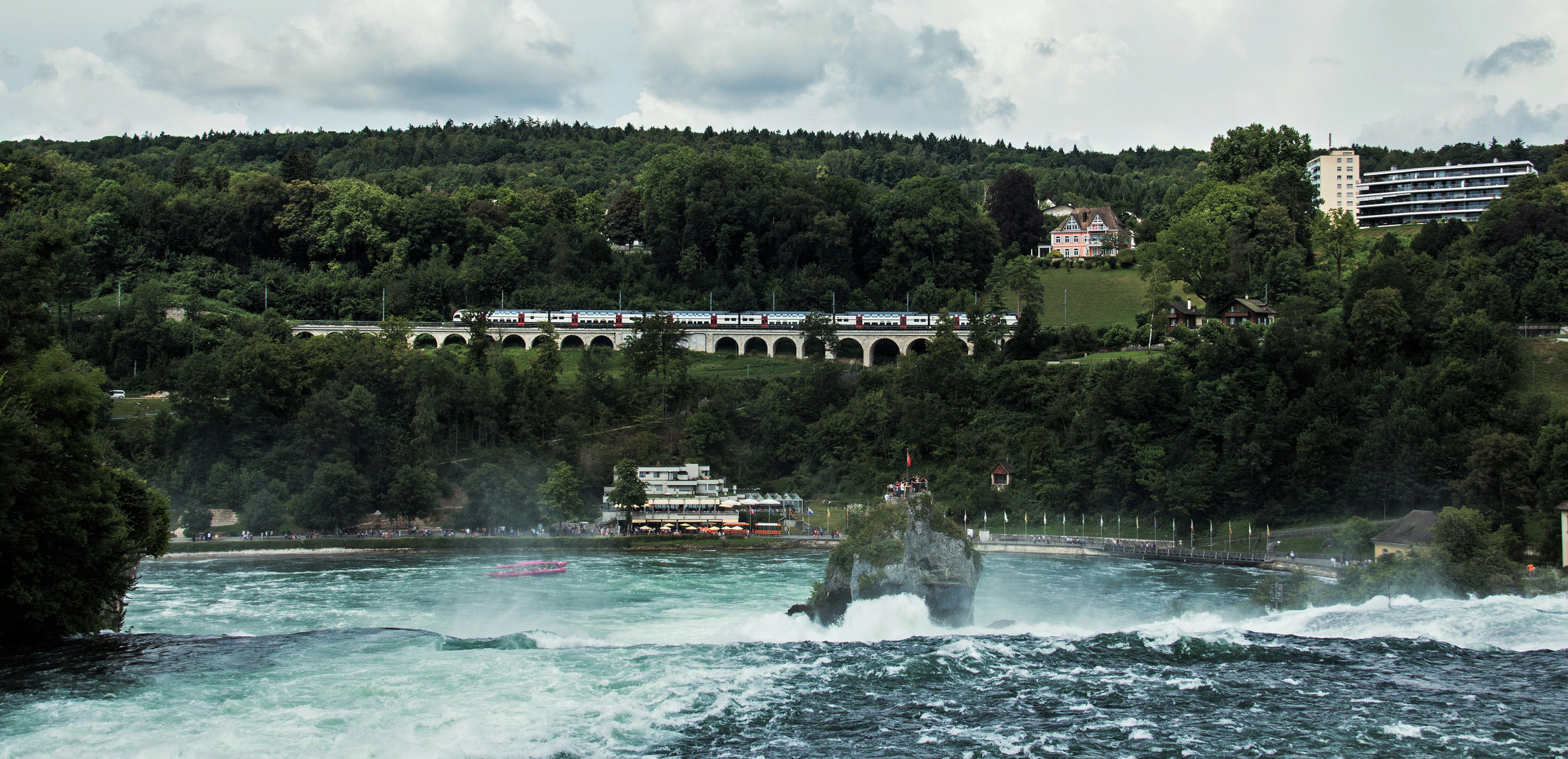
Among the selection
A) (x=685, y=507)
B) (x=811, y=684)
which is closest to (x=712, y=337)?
(x=685, y=507)

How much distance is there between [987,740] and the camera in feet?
83.9

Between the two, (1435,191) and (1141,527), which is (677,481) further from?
(1435,191)

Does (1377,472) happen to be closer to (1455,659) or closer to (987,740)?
(1455,659)

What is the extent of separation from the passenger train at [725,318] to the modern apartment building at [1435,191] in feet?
206

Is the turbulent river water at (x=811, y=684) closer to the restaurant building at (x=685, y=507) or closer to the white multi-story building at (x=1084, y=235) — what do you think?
the restaurant building at (x=685, y=507)

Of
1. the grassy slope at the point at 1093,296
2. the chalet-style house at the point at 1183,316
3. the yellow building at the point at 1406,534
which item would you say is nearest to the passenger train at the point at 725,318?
the grassy slope at the point at 1093,296

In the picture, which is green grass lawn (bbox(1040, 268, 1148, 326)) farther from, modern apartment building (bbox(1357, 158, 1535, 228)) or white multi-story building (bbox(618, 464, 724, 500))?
modern apartment building (bbox(1357, 158, 1535, 228))

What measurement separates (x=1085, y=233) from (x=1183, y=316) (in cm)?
3356

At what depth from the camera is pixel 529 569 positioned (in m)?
54.7

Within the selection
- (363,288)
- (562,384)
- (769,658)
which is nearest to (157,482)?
(562,384)

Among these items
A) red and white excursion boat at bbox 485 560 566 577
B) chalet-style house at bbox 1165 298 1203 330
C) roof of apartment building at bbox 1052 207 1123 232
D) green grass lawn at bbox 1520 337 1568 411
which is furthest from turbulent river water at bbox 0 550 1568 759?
roof of apartment building at bbox 1052 207 1123 232

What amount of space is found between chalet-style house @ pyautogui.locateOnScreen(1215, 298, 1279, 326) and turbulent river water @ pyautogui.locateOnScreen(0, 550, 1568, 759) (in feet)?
142

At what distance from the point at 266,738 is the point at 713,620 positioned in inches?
696

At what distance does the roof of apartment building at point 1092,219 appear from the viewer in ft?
386
